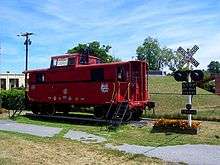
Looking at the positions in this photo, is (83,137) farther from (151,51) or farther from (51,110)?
(151,51)

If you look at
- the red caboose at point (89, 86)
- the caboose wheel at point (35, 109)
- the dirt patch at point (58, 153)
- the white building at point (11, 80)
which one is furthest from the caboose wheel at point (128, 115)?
the white building at point (11, 80)

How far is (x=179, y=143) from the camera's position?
15453mm

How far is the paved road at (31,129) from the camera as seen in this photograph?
19.3 metres

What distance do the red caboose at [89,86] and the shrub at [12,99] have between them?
3.25 meters

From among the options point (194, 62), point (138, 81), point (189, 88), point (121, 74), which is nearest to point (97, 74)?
point (121, 74)

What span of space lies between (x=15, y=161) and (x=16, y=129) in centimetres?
881

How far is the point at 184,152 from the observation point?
13828mm

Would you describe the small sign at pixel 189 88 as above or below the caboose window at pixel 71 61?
below

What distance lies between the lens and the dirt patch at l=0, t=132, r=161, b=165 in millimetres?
12523

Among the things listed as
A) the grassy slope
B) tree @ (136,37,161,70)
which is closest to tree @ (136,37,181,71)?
tree @ (136,37,161,70)

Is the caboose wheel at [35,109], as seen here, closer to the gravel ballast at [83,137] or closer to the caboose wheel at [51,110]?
the caboose wheel at [51,110]

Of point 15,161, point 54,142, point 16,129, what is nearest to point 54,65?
point 16,129

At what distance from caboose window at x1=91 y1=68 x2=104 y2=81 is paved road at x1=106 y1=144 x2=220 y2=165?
30.2 feet

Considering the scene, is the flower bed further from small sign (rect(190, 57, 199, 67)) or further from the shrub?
the shrub
